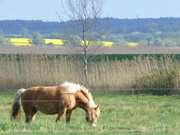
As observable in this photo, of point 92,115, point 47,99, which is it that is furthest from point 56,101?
point 92,115

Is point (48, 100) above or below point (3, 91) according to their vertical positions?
above

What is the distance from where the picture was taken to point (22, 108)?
17.8 metres

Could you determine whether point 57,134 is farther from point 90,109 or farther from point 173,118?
point 173,118

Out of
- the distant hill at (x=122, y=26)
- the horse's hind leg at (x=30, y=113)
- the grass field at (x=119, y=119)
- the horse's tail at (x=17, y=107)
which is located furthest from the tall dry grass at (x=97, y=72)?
the distant hill at (x=122, y=26)

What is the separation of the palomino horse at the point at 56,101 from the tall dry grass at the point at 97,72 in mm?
12489

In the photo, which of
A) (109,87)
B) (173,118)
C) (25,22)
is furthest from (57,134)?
(25,22)

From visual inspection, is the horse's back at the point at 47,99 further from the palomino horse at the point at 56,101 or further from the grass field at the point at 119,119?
the grass field at the point at 119,119

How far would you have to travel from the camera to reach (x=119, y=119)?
800 inches

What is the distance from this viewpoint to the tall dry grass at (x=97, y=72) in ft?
102

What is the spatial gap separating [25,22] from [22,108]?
105113mm

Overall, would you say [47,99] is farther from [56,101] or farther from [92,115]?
[92,115]

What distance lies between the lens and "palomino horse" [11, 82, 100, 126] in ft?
57.6

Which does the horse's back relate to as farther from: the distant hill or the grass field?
the distant hill

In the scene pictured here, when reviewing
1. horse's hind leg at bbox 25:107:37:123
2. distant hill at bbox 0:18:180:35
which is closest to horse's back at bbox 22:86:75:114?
horse's hind leg at bbox 25:107:37:123
